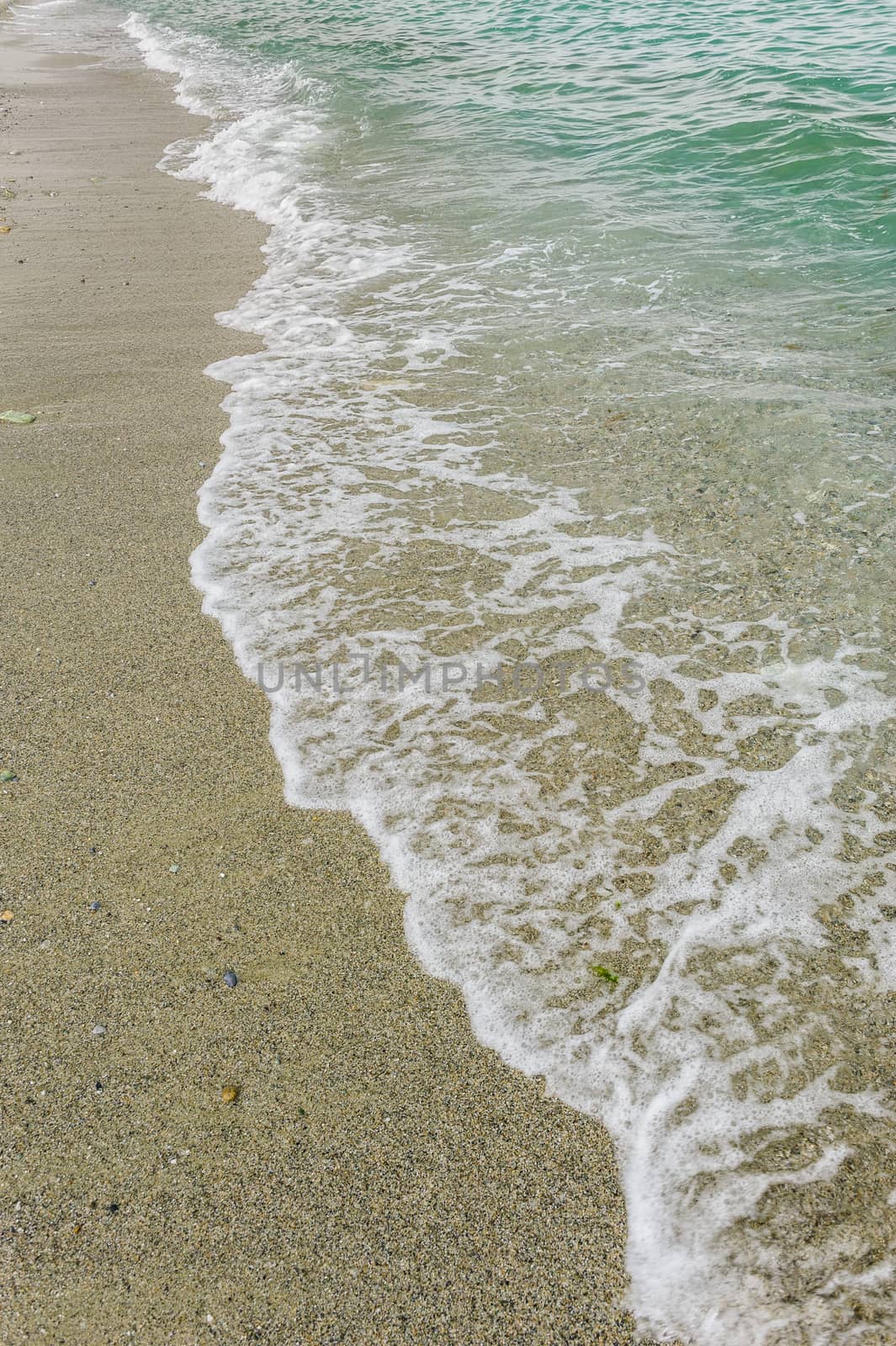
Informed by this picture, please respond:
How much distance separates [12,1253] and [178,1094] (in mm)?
441

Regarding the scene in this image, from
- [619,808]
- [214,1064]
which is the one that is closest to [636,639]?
[619,808]

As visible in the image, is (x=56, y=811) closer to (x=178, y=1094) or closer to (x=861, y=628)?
(x=178, y=1094)

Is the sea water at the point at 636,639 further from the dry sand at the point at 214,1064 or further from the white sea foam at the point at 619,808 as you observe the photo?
the dry sand at the point at 214,1064

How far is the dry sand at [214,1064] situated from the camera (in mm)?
1885

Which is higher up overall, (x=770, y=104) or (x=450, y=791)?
(x=770, y=104)

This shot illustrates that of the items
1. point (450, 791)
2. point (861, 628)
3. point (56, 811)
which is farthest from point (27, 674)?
point (861, 628)

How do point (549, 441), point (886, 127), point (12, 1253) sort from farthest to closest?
point (886, 127), point (549, 441), point (12, 1253)

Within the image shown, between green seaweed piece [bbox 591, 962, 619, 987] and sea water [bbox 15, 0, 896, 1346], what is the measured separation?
16 millimetres

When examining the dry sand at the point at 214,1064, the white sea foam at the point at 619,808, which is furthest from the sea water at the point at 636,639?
the dry sand at the point at 214,1064

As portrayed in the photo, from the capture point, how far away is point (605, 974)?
98.3 inches

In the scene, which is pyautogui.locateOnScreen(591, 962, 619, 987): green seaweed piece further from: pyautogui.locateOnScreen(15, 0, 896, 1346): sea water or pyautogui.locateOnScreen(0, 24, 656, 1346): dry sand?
pyautogui.locateOnScreen(0, 24, 656, 1346): dry sand

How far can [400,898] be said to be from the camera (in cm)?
273

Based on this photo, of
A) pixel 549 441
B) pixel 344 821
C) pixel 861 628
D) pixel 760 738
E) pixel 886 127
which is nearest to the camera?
pixel 344 821

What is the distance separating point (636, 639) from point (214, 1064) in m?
2.19
